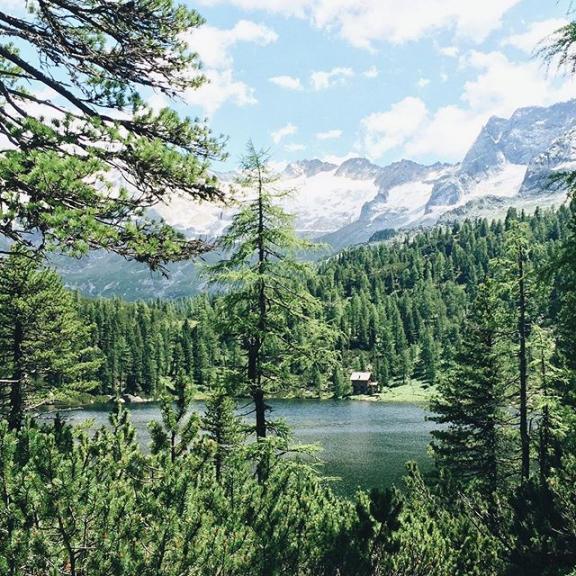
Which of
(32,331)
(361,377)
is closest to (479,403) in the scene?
(32,331)

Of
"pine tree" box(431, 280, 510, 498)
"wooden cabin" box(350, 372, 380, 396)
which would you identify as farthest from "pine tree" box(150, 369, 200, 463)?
"wooden cabin" box(350, 372, 380, 396)

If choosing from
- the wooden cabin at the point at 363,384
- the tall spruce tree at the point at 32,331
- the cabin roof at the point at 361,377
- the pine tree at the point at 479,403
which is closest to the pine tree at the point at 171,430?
the tall spruce tree at the point at 32,331

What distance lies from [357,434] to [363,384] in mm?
68387

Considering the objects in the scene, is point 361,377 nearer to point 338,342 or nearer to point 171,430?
point 338,342


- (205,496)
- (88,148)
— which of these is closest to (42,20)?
(88,148)

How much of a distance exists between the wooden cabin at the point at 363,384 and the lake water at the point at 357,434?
47.7ft

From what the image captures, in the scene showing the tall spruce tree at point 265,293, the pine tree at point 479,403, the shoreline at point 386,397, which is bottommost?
the shoreline at point 386,397

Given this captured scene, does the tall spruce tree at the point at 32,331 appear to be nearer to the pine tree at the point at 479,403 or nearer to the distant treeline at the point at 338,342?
the pine tree at the point at 479,403

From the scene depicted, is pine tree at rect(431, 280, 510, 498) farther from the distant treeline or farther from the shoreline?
the shoreline

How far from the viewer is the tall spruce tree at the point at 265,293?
17859 millimetres

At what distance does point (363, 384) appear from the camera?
140 metres

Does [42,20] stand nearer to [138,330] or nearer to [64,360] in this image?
[64,360]

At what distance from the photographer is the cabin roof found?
140m

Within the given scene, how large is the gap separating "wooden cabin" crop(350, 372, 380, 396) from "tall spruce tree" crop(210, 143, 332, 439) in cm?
12244
